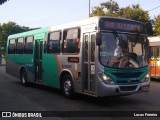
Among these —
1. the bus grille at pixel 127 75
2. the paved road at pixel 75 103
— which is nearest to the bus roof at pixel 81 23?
the bus grille at pixel 127 75

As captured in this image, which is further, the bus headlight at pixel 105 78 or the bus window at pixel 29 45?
the bus window at pixel 29 45

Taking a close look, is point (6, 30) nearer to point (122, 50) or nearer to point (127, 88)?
point (122, 50)

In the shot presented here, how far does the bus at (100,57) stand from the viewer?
1053cm

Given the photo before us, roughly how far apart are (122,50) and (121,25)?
92 cm

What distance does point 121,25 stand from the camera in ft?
36.6

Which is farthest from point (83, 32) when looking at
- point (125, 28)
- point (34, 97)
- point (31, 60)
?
point (31, 60)

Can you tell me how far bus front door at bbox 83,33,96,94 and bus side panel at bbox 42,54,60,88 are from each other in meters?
2.30

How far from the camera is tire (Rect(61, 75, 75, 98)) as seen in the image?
39.9 feet

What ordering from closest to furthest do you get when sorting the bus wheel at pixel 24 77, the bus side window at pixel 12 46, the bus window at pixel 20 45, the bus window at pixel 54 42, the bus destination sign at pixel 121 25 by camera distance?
the bus destination sign at pixel 121 25 < the bus window at pixel 54 42 < the bus wheel at pixel 24 77 < the bus window at pixel 20 45 < the bus side window at pixel 12 46

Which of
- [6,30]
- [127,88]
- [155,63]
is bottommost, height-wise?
[127,88]

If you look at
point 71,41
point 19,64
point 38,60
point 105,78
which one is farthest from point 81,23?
point 19,64

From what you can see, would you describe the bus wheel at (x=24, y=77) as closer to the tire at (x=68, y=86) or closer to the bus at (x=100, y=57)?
the bus at (x=100, y=57)

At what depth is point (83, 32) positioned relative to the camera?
1148 cm

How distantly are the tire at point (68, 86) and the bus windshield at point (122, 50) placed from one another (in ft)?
7.25
